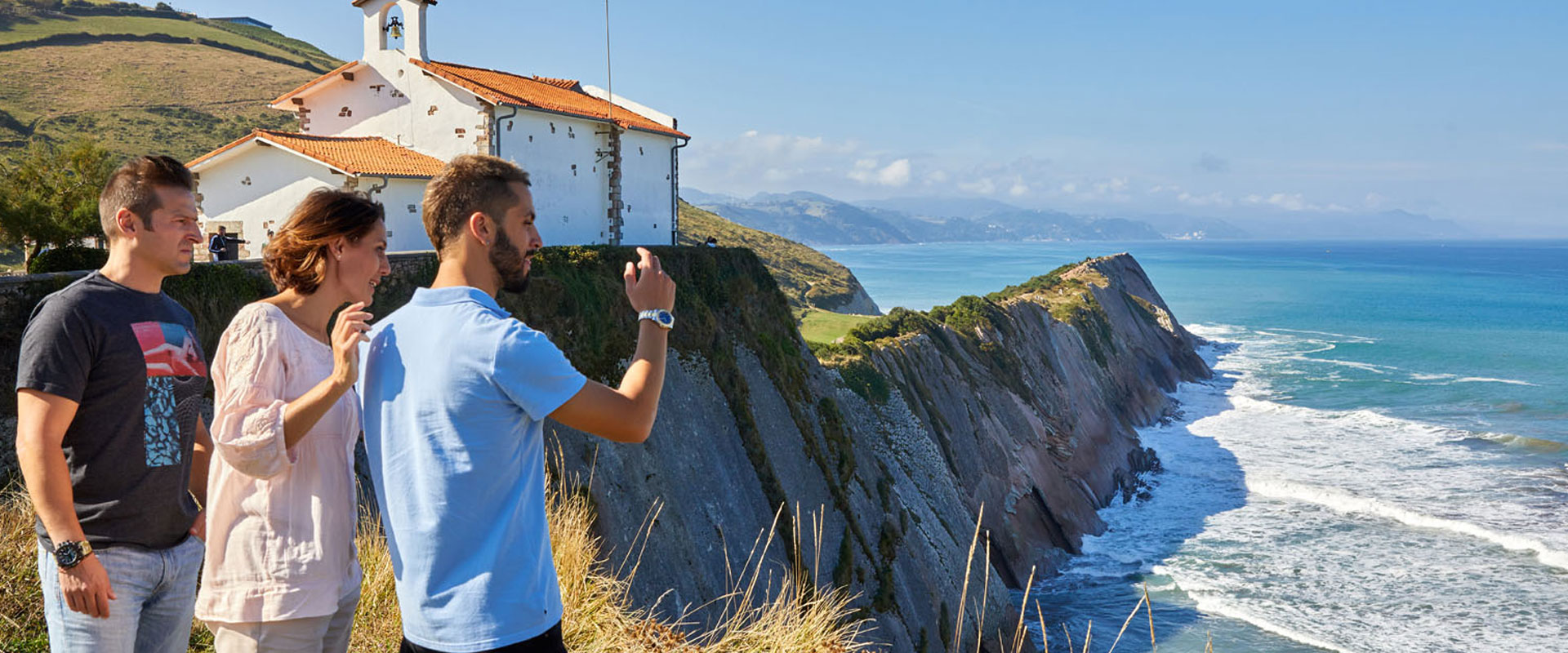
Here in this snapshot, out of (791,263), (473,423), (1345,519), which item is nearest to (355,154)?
(473,423)

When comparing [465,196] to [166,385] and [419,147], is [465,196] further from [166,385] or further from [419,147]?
[419,147]

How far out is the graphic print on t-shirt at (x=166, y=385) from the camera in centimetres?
401

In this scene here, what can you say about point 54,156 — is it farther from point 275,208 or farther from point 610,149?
point 610,149

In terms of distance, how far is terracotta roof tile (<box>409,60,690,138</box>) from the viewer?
879 inches

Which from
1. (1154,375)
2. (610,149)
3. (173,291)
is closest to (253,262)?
(173,291)

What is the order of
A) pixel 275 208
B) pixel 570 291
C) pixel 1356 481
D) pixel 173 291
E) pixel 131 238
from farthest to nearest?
pixel 1356 481, pixel 275 208, pixel 570 291, pixel 173 291, pixel 131 238

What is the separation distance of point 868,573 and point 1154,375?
1532 inches

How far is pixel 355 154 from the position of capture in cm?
2100

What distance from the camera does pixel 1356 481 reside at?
3447 cm

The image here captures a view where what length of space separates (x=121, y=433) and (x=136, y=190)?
3.21 ft

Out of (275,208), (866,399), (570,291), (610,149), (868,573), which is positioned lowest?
(868,573)

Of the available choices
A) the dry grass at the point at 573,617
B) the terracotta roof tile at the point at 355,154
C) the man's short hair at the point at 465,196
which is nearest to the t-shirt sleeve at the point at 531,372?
the man's short hair at the point at 465,196

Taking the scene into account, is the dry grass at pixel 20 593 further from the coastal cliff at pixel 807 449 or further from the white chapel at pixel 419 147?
the white chapel at pixel 419 147

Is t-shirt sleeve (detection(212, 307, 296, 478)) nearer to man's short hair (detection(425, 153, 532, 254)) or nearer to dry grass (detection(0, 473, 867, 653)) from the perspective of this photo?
man's short hair (detection(425, 153, 532, 254))
